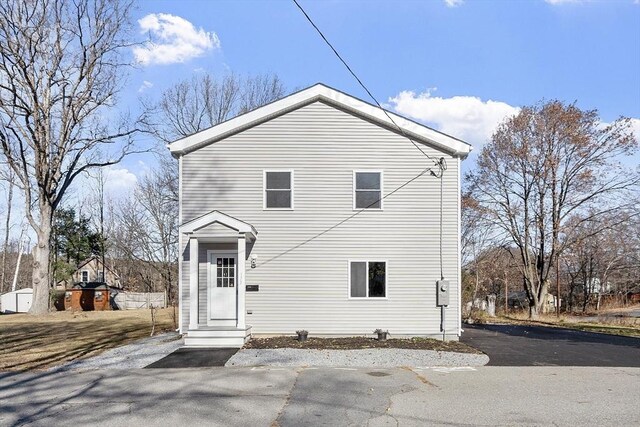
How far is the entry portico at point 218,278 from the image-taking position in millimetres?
13203

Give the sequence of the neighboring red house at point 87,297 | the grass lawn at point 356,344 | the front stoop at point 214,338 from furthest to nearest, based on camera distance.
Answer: the neighboring red house at point 87,297, the front stoop at point 214,338, the grass lawn at point 356,344

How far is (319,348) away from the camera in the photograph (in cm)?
1263

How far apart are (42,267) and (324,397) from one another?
2337 cm

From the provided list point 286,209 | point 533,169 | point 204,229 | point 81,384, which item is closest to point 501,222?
point 533,169

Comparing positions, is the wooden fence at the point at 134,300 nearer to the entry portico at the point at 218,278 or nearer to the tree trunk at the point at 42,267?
the tree trunk at the point at 42,267

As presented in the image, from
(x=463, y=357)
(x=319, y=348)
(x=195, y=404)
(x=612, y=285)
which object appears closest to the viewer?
(x=195, y=404)

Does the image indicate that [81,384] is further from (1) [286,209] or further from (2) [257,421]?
(1) [286,209]

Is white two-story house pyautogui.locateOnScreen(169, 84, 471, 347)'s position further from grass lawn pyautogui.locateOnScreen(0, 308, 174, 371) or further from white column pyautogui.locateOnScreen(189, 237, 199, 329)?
grass lawn pyautogui.locateOnScreen(0, 308, 174, 371)

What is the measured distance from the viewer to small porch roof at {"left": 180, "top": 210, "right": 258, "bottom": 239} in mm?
13602

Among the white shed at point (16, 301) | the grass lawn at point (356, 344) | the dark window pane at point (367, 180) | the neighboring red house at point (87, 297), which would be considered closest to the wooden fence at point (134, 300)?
the neighboring red house at point (87, 297)

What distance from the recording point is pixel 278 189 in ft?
48.4

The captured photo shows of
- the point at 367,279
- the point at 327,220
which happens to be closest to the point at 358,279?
the point at 367,279

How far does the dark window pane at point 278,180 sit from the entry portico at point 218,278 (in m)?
1.38

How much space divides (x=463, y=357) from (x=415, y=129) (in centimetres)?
626
